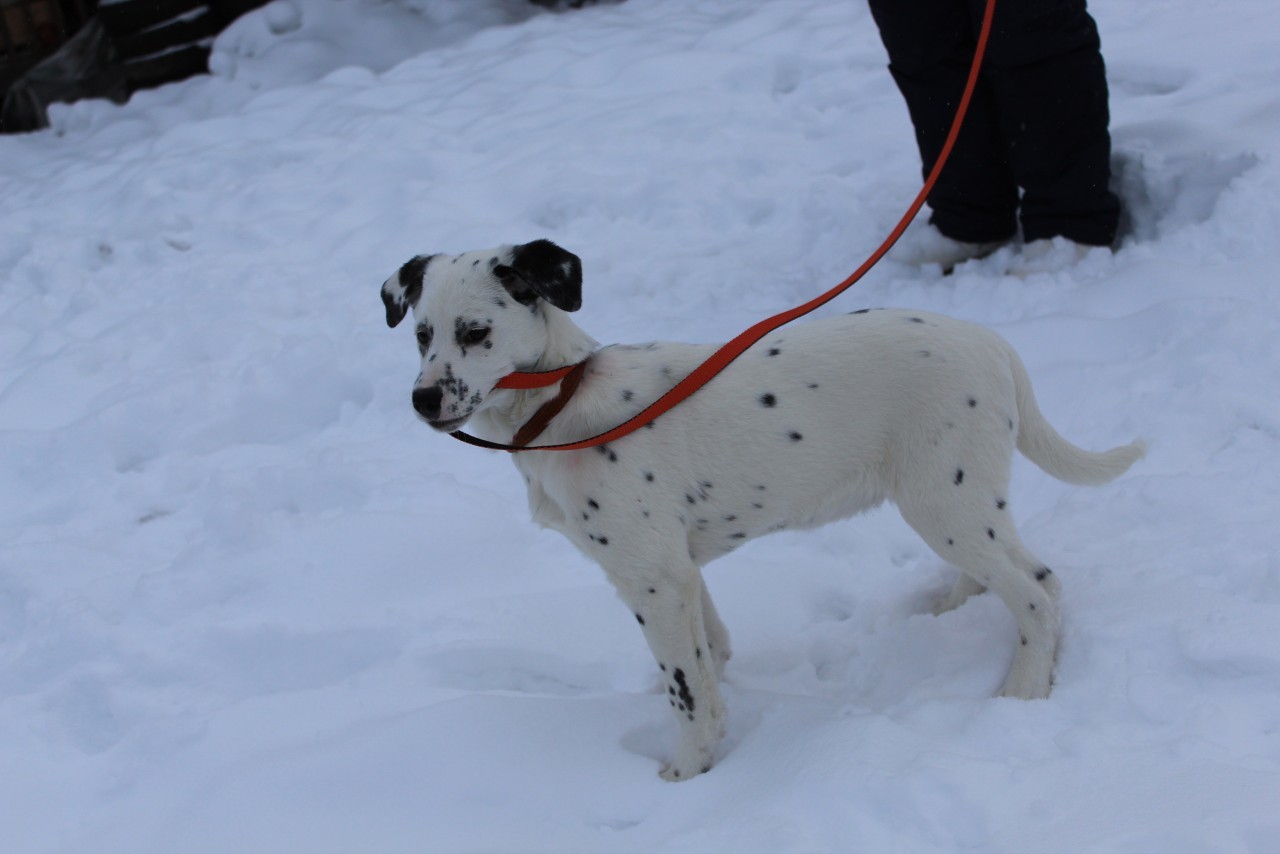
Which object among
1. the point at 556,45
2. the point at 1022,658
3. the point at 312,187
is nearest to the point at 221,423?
the point at 312,187

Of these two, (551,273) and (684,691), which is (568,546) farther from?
(551,273)

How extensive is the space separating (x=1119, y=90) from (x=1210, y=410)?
3.30m

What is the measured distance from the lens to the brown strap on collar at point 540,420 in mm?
3078

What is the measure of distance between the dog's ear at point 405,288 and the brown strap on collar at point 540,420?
0.51m

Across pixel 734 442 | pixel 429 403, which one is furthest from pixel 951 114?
pixel 429 403

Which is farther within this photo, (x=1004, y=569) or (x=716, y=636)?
(x=716, y=636)

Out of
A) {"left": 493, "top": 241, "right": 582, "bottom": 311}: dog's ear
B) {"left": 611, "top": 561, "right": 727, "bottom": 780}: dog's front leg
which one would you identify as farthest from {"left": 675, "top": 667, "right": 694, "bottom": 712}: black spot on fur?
{"left": 493, "top": 241, "right": 582, "bottom": 311}: dog's ear

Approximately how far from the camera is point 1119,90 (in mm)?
6516

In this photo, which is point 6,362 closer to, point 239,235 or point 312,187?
point 239,235

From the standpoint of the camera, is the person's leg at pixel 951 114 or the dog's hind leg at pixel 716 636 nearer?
the dog's hind leg at pixel 716 636

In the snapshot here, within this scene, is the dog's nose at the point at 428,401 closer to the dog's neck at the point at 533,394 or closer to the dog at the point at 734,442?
the dog at the point at 734,442

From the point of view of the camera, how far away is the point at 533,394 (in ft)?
10.2

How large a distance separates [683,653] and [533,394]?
2.98 feet

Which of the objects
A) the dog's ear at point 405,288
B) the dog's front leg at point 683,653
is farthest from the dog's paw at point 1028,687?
the dog's ear at point 405,288
